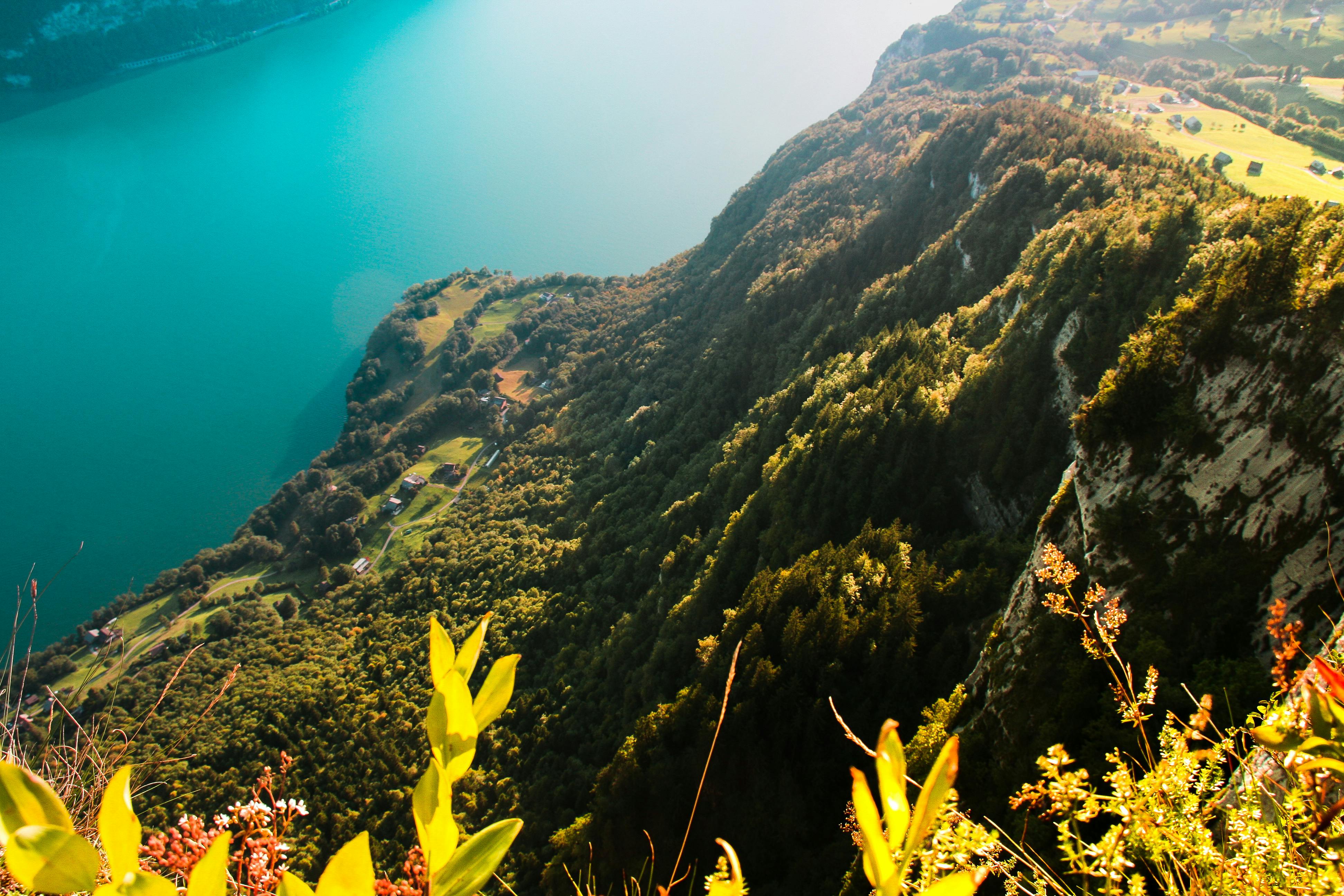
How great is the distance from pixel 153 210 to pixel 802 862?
114331mm

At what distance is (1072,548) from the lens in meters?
9.70

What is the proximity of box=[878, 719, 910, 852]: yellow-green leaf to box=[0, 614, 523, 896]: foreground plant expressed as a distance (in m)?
0.47

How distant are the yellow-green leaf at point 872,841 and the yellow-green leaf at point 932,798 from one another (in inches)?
1.0

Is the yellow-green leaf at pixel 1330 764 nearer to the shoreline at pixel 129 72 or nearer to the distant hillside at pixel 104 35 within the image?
the shoreline at pixel 129 72

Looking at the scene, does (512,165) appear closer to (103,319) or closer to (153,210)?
(153,210)

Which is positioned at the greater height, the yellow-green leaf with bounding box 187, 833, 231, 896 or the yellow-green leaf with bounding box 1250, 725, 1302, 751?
the yellow-green leaf with bounding box 187, 833, 231, 896

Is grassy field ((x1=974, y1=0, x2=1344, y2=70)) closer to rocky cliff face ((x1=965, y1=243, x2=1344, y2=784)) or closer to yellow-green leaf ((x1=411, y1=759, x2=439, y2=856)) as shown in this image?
rocky cliff face ((x1=965, y1=243, x2=1344, y2=784))

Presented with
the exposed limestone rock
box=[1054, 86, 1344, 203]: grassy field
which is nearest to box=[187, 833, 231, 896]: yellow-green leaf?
the exposed limestone rock

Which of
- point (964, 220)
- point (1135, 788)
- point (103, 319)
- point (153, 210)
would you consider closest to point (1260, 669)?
point (1135, 788)

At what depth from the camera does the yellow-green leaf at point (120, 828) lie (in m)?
0.79

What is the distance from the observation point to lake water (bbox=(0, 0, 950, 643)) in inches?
2365

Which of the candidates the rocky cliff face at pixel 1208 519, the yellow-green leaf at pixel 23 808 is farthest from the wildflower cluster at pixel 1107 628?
the rocky cliff face at pixel 1208 519

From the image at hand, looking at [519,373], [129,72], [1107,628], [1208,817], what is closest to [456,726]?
[1208,817]

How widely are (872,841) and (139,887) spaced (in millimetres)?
915
